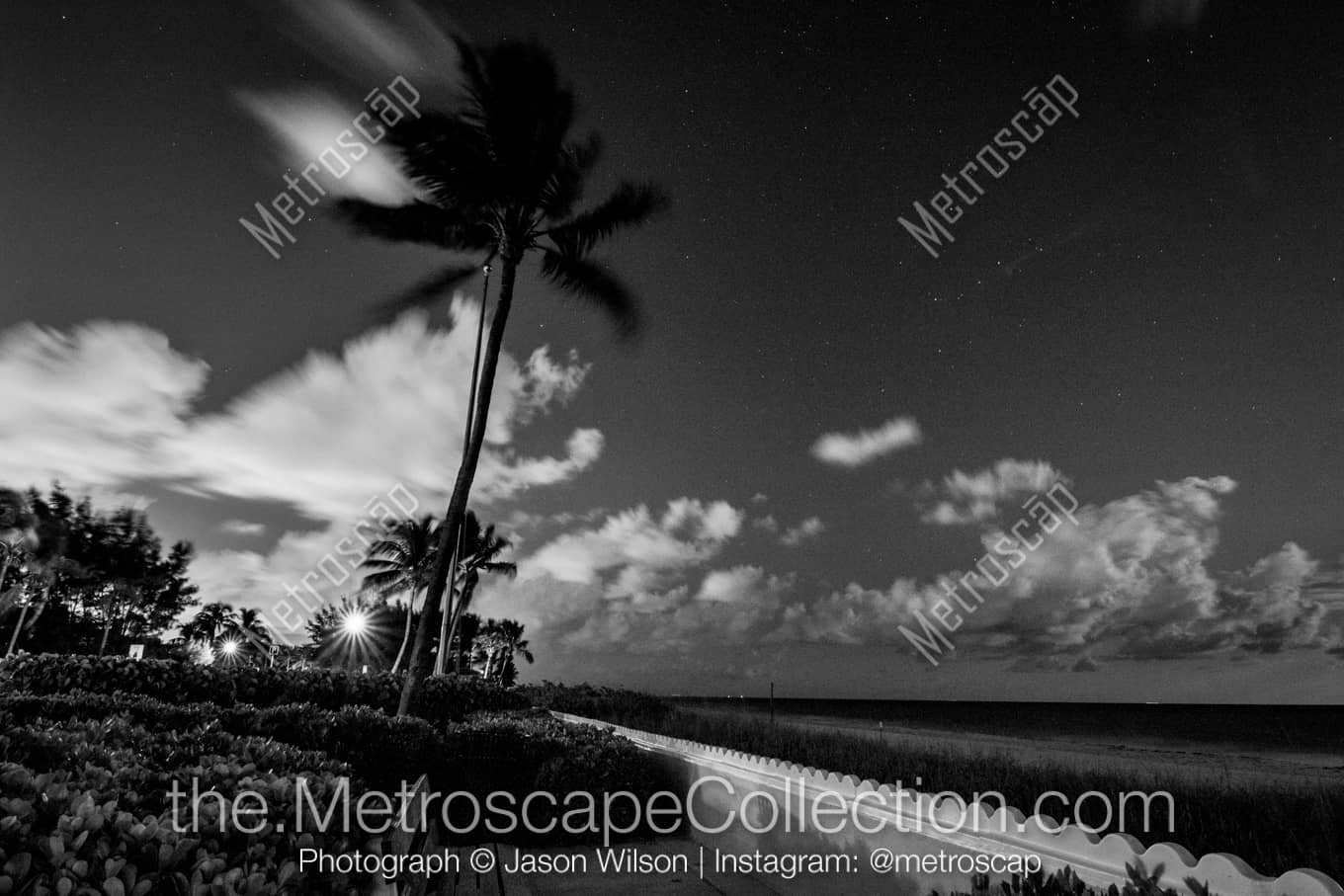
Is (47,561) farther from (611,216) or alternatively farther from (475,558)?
(611,216)

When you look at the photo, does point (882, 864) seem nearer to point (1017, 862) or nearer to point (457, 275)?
point (1017, 862)

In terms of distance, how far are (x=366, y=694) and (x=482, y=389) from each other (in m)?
9.09

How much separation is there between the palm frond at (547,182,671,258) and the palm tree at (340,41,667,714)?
0.02 meters

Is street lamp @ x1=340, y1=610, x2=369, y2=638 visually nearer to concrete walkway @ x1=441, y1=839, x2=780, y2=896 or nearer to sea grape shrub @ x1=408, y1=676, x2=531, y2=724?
sea grape shrub @ x1=408, y1=676, x2=531, y2=724

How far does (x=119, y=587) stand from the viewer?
48.8m

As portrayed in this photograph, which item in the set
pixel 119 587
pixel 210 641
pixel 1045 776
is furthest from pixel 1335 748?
pixel 210 641

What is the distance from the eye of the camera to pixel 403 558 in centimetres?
3894

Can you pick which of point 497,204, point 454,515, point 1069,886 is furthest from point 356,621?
point 1069,886

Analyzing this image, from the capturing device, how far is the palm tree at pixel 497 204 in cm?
1179

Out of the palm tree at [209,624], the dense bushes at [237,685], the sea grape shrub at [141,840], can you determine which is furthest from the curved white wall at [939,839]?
the palm tree at [209,624]

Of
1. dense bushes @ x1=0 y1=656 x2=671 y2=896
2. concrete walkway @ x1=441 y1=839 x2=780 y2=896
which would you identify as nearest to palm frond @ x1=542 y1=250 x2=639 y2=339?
dense bushes @ x1=0 y1=656 x2=671 y2=896

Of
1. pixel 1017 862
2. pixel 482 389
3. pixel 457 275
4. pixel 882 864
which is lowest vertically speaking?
pixel 882 864

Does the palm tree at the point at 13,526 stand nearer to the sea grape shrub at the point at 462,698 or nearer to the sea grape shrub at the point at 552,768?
the sea grape shrub at the point at 462,698

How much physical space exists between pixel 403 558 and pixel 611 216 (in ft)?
101
